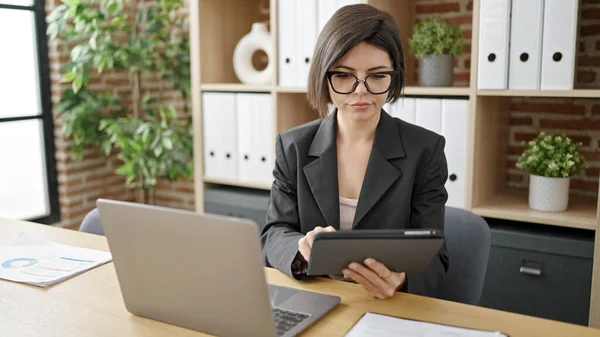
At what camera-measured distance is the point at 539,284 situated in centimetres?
218

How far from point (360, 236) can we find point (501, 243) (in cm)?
134

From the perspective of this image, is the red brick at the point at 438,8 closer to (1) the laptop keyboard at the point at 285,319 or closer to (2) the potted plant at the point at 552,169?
(2) the potted plant at the point at 552,169

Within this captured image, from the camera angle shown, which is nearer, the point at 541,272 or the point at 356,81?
the point at 356,81

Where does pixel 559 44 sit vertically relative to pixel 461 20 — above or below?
below

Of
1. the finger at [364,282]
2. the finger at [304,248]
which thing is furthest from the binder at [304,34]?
the finger at [364,282]

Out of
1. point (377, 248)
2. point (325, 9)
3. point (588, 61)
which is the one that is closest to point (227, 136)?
point (325, 9)

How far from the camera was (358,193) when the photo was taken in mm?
1588

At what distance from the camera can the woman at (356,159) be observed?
4.76 feet

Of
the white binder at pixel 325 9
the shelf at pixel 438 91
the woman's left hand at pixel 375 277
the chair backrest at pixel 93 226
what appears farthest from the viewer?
the white binder at pixel 325 9

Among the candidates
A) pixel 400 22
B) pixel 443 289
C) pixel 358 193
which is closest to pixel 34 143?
pixel 400 22

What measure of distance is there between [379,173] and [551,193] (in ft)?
3.38

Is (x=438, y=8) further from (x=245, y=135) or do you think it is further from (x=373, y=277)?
(x=373, y=277)

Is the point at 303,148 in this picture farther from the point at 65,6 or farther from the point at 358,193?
the point at 65,6

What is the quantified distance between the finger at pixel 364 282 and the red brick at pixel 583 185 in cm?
160
